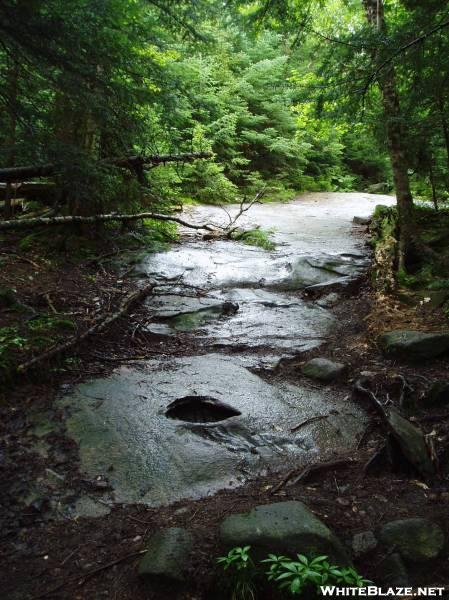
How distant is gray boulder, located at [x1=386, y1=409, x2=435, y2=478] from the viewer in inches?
135

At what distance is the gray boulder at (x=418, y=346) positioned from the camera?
4875 millimetres

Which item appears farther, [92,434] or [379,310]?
[379,310]

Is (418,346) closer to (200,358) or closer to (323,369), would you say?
(323,369)

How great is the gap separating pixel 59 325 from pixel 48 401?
1.28 metres

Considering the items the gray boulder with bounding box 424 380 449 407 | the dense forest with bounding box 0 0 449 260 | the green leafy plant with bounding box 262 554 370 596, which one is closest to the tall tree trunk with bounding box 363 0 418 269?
the dense forest with bounding box 0 0 449 260

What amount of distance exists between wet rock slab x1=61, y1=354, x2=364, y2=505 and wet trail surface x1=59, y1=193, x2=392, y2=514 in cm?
1

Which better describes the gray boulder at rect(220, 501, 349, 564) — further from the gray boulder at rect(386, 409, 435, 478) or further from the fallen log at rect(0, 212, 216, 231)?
the fallen log at rect(0, 212, 216, 231)

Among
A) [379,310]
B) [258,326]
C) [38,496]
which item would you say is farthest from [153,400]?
[379,310]

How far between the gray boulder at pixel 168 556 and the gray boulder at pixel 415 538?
132cm

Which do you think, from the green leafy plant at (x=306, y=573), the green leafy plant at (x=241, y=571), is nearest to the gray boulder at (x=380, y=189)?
the green leafy plant at (x=306, y=573)

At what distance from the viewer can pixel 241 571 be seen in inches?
96.8

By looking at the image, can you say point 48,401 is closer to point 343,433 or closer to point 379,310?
point 343,433

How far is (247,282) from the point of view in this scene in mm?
8180

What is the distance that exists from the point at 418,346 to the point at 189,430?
9.45 feet
